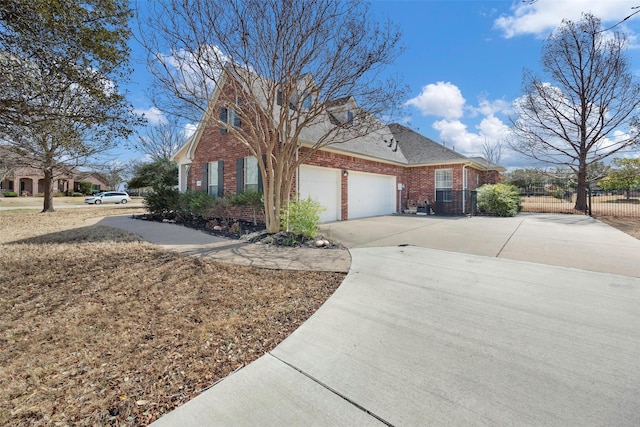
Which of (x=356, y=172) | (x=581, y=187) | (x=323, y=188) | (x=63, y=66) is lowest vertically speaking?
(x=323, y=188)

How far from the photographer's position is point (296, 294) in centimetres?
419

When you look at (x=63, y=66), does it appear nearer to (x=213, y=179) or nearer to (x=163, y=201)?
(x=213, y=179)

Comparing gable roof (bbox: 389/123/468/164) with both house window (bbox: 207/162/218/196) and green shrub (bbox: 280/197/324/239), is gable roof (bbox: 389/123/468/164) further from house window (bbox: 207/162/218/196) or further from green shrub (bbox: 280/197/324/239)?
green shrub (bbox: 280/197/324/239)

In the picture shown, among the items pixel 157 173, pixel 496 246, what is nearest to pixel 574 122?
pixel 496 246

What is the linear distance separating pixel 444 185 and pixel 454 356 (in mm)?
15458

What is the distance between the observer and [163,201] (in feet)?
45.7

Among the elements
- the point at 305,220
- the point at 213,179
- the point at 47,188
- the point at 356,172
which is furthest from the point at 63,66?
the point at 47,188

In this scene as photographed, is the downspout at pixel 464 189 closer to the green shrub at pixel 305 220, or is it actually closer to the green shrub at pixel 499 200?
the green shrub at pixel 499 200

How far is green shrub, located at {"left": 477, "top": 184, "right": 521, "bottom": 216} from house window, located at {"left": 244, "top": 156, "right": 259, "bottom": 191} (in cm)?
1195

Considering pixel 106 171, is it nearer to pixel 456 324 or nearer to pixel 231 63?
pixel 231 63

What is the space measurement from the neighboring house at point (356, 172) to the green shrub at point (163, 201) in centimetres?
107

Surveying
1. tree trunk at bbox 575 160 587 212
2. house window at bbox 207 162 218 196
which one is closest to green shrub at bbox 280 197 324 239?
house window at bbox 207 162 218 196

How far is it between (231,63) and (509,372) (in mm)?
8326

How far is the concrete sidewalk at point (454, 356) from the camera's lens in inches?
79.5
